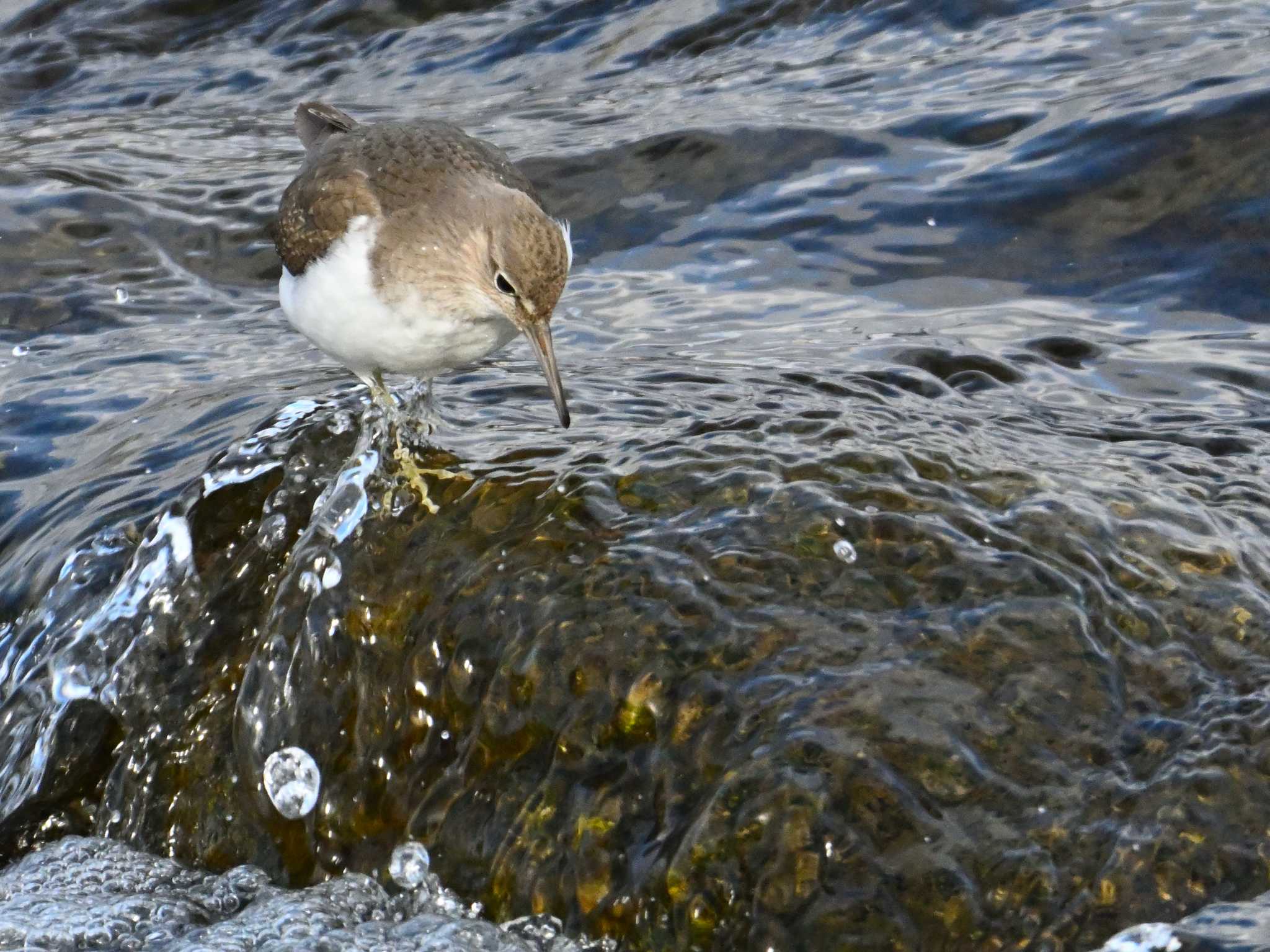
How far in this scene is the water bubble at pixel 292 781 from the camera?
4.14 m

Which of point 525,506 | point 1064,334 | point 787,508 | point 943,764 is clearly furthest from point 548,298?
point 1064,334

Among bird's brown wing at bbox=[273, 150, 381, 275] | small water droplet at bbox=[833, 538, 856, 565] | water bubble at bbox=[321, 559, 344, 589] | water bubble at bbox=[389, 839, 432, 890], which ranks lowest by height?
water bubble at bbox=[389, 839, 432, 890]

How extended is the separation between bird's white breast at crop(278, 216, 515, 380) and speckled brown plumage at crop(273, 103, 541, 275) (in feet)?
0.32

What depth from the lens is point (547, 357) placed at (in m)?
4.68

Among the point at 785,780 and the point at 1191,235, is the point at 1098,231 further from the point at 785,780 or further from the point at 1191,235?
the point at 785,780

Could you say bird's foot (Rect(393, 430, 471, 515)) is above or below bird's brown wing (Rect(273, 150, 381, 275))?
below

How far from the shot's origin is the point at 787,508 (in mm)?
4289

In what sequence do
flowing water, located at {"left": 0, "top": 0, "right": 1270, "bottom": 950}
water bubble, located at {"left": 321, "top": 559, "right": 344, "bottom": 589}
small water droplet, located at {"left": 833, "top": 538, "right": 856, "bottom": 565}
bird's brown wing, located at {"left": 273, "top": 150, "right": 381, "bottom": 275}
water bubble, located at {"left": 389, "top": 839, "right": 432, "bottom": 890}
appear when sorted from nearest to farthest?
flowing water, located at {"left": 0, "top": 0, "right": 1270, "bottom": 950} → water bubble, located at {"left": 389, "top": 839, "right": 432, "bottom": 890} → small water droplet, located at {"left": 833, "top": 538, "right": 856, "bottom": 565} → water bubble, located at {"left": 321, "top": 559, "right": 344, "bottom": 589} → bird's brown wing, located at {"left": 273, "top": 150, "right": 381, "bottom": 275}

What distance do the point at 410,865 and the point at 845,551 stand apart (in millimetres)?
1375

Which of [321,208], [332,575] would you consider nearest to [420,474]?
[332,575]

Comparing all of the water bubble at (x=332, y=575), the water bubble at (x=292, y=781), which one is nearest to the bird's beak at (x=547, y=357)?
the water bubble at (x=332, y=575)

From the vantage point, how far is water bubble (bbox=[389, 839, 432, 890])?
3.90 m

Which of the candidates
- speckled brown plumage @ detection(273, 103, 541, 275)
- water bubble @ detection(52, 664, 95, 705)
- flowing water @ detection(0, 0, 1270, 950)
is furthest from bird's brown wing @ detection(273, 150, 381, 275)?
water bubble @ detection(52, 664, 95, 705)

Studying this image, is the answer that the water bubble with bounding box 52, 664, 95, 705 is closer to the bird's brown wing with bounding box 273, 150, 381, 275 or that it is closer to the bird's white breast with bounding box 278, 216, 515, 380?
the bird's white breast with bounding box 278, 216, 515, 380
